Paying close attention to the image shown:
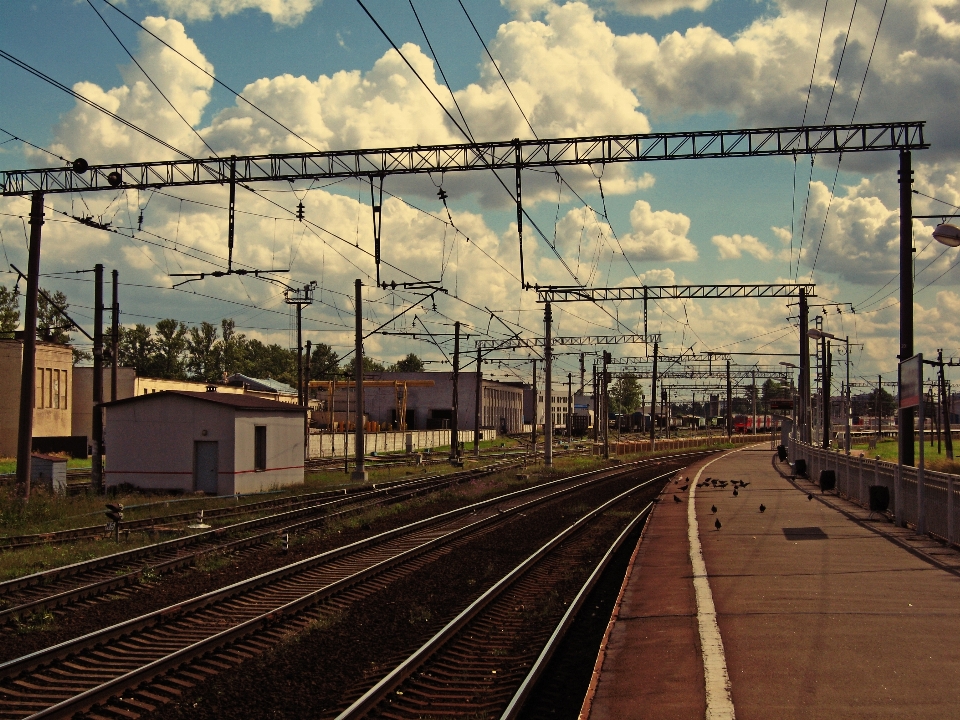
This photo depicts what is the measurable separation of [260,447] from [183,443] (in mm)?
2958

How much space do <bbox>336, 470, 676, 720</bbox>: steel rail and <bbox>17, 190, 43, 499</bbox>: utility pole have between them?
13636 millimetres

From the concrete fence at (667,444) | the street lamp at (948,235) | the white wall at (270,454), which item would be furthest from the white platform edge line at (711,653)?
the concrete fence at (667,444)

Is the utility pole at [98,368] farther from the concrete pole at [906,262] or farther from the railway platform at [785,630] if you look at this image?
the concrete pole at [906,262]

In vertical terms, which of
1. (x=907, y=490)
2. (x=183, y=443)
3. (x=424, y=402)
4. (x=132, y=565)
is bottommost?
(x=132, y=565)

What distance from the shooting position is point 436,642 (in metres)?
10.8

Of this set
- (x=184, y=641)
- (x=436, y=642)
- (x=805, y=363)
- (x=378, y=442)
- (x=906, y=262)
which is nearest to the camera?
(x=436, y=642)

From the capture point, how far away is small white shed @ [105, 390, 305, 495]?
32906 mm

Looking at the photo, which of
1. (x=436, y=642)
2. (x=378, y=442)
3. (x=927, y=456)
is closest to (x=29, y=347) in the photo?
(x=436, y=642)

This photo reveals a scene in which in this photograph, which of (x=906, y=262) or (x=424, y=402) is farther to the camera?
(x=424, y=402)

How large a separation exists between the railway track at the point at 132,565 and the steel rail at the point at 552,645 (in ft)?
22.0

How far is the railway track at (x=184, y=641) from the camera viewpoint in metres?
8.77

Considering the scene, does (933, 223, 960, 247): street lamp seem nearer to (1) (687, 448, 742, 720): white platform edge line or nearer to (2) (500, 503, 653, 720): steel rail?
(1) (687, 448, 742, 720): white platform edge line

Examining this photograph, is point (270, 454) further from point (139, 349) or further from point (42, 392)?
point (139, 349)

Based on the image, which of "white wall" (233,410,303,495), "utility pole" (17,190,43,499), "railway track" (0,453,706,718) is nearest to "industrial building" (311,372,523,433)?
"white wall" (233,410,303,495)
